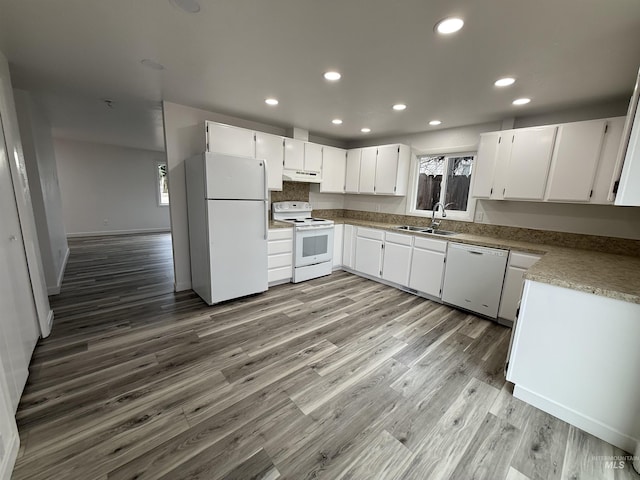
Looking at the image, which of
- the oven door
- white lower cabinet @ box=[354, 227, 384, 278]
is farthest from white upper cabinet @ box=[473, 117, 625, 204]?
the oven door

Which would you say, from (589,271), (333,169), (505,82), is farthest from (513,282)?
(333,169)

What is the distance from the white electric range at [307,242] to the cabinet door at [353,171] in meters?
0.91

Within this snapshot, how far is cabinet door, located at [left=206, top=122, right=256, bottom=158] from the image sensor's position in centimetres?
314

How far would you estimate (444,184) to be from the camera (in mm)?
3941

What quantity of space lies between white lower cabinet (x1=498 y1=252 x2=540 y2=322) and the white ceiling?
1565 millimetres

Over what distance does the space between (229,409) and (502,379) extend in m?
2.07

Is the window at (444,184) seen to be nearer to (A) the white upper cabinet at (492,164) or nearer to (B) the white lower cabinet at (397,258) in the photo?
(A) the white upper cabinet at (492,164)

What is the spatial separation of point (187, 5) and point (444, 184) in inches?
145

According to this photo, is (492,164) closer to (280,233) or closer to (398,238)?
(398,238)

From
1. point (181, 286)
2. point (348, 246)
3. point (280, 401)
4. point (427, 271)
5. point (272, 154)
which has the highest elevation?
point (272, 154)

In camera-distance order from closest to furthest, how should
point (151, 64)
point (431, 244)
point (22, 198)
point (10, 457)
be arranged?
point (10, 457)
point (151, 64)
point (22, 198)
point (431, 244)

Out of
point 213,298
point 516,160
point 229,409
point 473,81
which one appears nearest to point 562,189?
point 516,160

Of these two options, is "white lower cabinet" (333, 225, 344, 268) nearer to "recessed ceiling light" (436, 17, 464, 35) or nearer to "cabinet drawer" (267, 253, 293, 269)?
"cabinet drawer" (267, 253, 293, 269)

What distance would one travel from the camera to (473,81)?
2.22 metres
